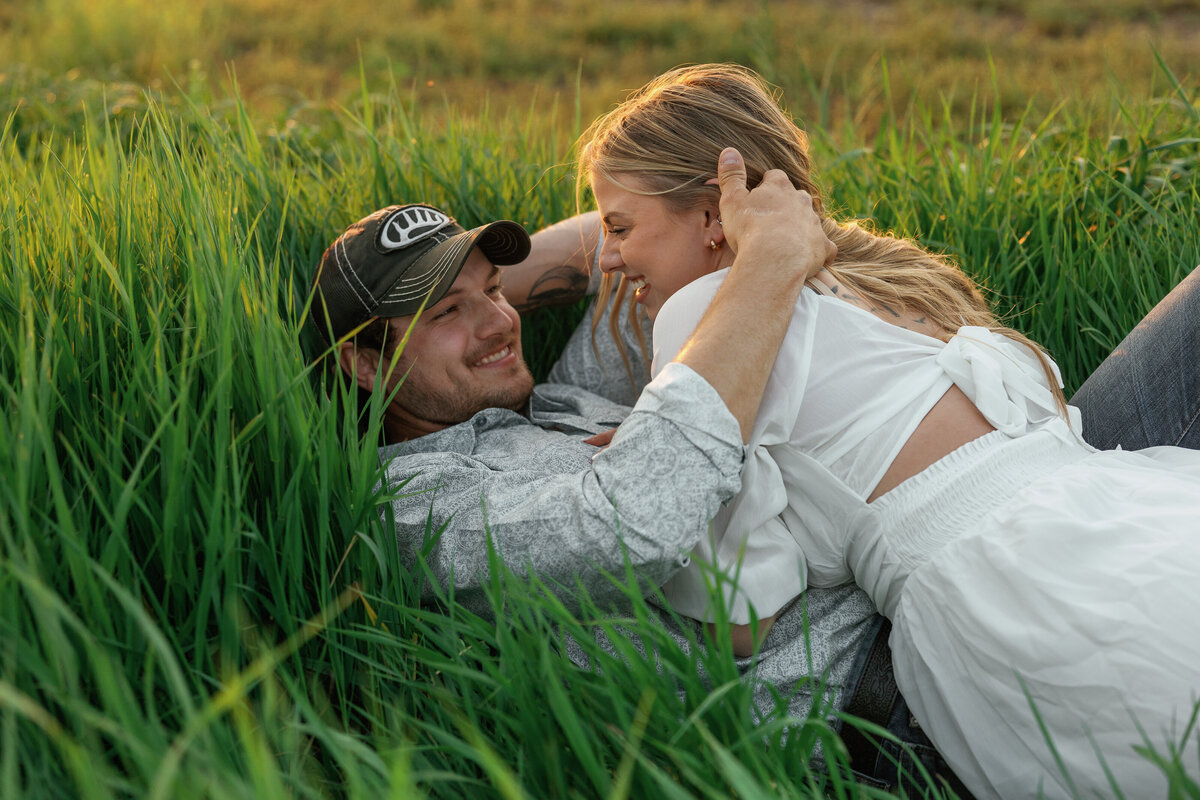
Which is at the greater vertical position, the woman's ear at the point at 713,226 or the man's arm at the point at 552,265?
the woman's ear at the point at 713,226

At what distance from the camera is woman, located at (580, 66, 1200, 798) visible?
4.85ft

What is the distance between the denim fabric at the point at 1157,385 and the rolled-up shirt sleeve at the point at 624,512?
1130mm

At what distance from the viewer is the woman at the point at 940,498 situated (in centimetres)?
148

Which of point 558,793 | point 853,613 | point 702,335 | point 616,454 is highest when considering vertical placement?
point 702,335

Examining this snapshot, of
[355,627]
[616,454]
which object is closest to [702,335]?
[616,454]

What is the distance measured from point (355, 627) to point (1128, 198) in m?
2.79

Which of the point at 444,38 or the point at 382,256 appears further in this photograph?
the point at 444,38

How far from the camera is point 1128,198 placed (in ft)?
10.1

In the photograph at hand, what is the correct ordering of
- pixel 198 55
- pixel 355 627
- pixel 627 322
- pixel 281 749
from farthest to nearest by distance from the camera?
pixel 198 55
pixel 627 322
pixel 355 627
pixel 281 749

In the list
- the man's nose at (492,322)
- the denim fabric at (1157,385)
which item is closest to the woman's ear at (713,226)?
the man's nose at (492,322)

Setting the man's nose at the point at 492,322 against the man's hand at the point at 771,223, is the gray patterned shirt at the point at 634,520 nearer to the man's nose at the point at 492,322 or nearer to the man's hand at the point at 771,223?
the man's hand at the point at 771,223

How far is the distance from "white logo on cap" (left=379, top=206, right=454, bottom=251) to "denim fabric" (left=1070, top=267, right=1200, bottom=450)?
1.76 m

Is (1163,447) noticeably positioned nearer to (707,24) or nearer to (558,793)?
(558,793)

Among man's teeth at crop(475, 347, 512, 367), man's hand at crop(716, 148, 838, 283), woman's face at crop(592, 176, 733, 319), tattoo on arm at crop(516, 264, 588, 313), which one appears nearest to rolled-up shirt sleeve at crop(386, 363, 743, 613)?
man's hand at crop(716, 148, 838, 283)
